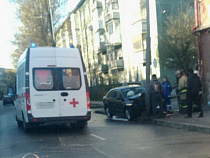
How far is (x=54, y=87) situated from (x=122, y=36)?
26353 mm

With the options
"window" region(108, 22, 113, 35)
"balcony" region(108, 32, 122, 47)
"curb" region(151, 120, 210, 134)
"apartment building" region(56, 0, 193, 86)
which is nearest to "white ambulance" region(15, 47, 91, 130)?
"curb" region(151, 120, 210, 134)

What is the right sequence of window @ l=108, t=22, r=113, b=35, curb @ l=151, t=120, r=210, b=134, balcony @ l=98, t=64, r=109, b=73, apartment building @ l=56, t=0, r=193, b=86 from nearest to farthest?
curb @ l=151, t=120, r=210, b=134, apartment building @ l=56, t=0, r=193, b=86, window @ l=108, t=22, r=113, b=35, balcony @ l=98, t=64, r=109, b=73

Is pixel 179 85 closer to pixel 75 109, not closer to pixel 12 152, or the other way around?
pixel 75 109

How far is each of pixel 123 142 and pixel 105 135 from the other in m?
1.48

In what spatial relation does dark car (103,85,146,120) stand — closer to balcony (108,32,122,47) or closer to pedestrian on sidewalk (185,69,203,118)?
pedestrian on sidewalk (185,69,203,118)

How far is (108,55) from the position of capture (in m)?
41.5

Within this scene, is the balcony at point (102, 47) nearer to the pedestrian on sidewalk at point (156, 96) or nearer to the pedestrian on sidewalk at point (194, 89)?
the pedestrian on sidewalk at point (156, 96)

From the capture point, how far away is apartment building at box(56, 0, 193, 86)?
93.1 feet

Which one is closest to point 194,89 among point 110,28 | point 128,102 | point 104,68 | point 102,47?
point 128,102

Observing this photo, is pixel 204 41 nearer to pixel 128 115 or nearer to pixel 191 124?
pixel 128 115

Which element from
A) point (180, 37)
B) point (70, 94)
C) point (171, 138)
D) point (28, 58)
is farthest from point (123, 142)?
point (180, 37)

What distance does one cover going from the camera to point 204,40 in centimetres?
1485

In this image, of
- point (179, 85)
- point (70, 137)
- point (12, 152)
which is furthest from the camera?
point (179, 85)

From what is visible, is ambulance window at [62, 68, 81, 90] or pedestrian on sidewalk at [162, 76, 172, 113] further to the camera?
pedestrian on sidewalk at [162, 76, 172, 113]
